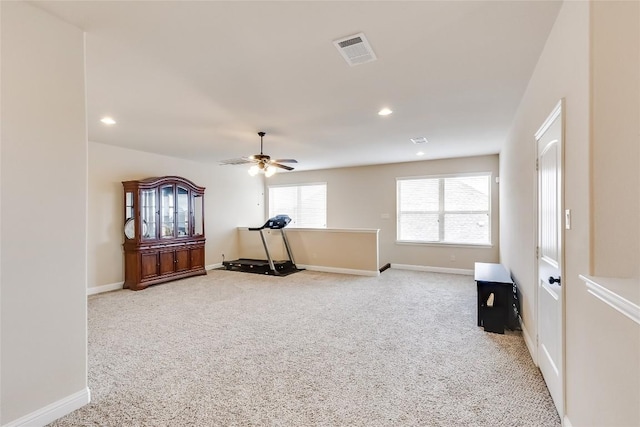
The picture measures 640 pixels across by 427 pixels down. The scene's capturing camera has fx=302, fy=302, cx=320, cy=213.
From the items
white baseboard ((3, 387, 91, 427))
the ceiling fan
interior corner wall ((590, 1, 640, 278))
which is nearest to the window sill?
the ceiling fan

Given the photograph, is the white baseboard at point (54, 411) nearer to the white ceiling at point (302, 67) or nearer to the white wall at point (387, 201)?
the white ceiling at point (302, 67)

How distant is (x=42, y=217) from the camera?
1807mm

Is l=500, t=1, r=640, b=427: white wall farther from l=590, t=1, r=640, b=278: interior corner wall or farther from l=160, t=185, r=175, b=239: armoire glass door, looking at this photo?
l=160, t=185, r=175, b=239: armoire glass door

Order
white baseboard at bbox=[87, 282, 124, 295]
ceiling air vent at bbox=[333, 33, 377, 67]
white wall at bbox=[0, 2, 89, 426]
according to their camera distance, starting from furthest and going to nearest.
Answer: white baseboard at bbox=[87, 282, 124, 295]
ceiling air vent at bbox=[333, 33, 377, 67]
white wall at bbox=[0, 2, 89, 426]

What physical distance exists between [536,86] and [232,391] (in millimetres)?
3388

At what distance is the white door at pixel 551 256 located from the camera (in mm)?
1834

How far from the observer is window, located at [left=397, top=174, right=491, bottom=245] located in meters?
6.21

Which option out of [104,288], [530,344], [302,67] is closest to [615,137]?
[302,67]

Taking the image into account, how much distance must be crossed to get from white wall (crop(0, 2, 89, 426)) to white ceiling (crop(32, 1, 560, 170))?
0.28 m

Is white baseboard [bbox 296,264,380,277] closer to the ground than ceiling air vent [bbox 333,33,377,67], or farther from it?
closer to the ground

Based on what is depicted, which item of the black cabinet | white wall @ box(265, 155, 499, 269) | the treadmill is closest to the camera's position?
the black cabinet

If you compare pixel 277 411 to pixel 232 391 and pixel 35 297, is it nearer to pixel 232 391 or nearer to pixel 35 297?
pixel 232 391

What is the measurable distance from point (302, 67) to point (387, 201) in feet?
16.5

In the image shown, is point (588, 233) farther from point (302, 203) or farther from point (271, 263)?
point (302, 203)
